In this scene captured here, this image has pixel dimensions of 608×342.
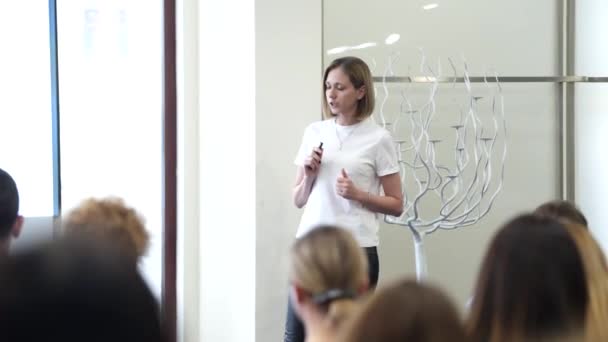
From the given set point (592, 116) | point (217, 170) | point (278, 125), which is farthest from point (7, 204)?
point (592, 116)

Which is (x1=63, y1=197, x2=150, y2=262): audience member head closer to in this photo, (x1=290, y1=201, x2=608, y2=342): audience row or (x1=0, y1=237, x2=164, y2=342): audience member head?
(x1=290, y1=201, x2=608, y2=342): audience row

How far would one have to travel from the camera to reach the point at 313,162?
9.42 ft

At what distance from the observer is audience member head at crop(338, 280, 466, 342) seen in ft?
3.31

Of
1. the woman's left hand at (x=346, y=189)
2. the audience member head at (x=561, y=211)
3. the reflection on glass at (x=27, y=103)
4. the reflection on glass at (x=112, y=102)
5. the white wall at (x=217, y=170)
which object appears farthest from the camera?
the reflection on glass at (x=112, y=102)

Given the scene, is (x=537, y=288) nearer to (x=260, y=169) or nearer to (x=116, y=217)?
(x=116, y=217)

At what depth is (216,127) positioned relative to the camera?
12.4ft

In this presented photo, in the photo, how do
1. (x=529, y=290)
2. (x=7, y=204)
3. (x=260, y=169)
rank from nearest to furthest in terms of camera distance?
(x=529, y=290) → (x=7, y=204) → (x=260, y=169)

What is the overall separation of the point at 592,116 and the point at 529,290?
2808 millimetres

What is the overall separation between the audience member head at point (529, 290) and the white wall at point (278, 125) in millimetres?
1920

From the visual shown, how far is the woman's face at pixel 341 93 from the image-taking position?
2889mm

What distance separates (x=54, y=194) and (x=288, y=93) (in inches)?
54.1

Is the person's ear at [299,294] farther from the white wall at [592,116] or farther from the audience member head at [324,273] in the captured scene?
the white wall at [592,116]

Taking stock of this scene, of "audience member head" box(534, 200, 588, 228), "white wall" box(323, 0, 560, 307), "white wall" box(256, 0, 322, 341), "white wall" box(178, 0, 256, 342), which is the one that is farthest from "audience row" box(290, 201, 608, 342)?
"white wall" box(323, 0, 560, 307)

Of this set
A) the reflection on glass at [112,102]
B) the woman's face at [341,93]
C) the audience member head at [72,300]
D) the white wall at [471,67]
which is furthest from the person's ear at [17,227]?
the reflection on glass at [112,102]
